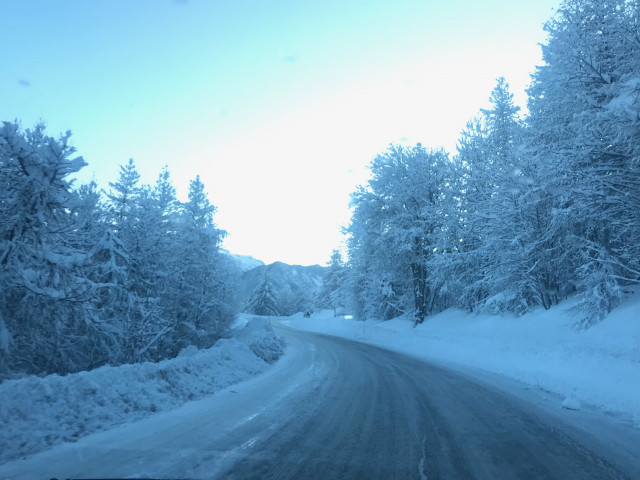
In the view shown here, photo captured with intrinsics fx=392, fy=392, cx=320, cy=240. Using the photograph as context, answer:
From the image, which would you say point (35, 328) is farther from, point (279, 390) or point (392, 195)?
point (392, 195)

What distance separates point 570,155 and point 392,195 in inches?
654

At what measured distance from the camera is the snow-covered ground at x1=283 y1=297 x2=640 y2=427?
8.82 m

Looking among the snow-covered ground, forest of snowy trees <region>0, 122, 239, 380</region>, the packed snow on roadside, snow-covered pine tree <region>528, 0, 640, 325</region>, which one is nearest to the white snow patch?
the snow-covered ground

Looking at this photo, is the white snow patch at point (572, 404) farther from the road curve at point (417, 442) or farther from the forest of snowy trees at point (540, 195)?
the forest of snowy trees at point (540, 195)

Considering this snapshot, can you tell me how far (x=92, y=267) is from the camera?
50.6 ft

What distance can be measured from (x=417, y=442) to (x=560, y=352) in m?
9.17

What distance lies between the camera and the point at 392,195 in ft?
96.4

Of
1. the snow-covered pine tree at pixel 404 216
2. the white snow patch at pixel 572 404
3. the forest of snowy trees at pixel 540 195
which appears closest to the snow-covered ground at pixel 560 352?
the white snow patch at pixel 572 404

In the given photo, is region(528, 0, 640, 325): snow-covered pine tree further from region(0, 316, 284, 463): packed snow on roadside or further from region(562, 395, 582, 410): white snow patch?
region(0, 316, 284, 463): packed snow on roadside

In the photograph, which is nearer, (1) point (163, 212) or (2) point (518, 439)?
(2) point (518, 439)

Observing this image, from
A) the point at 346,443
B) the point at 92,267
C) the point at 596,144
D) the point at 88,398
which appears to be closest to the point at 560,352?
the point at 596,144

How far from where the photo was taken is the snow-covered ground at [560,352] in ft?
28.9

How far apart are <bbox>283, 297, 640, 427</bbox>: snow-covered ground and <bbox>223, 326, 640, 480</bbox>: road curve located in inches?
83.1

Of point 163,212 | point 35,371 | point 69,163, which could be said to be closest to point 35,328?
point 35,371
